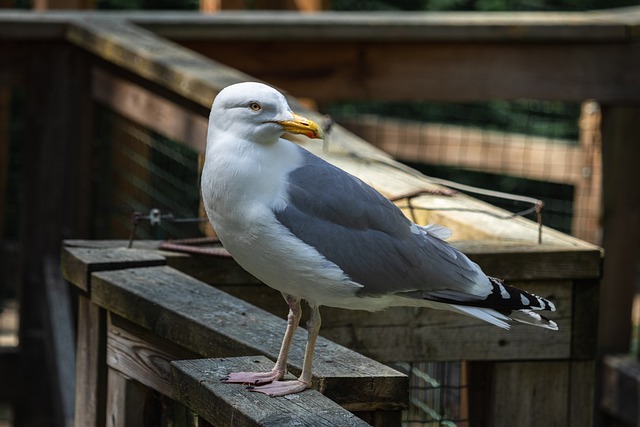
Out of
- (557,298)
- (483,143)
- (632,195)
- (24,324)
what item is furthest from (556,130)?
(557,298)

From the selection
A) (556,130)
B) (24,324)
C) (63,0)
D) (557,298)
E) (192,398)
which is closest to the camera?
(192,398)

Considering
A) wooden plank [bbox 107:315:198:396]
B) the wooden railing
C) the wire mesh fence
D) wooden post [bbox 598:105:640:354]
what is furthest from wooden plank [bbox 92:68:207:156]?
wooden post [bbox 598:105:640:354]

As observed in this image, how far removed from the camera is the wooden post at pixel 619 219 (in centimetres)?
477

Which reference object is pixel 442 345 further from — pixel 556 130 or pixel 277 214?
pixel 556 130

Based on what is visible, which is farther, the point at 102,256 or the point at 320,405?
the point at 102,256

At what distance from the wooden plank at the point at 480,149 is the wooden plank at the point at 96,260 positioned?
3.16m

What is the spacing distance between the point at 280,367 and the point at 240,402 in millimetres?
223

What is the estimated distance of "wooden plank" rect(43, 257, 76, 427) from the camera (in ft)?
13.6

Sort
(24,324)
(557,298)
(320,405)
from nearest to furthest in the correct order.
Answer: (320,405), (557,298), (24,324)

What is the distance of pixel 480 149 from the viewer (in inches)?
236

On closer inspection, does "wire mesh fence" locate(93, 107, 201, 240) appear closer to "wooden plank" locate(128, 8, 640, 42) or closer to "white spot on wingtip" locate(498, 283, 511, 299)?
"wooden plank" locate(128, 8, 640, 42)

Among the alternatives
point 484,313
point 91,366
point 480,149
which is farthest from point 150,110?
point 480,149

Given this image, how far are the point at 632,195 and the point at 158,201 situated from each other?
196 centimetres

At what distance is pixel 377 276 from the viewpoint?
80.4 inches
